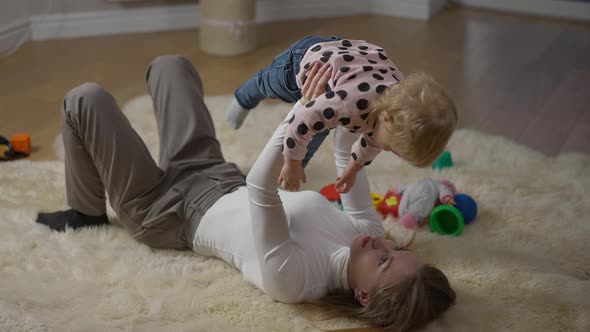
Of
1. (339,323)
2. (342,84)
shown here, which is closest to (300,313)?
(339,323)

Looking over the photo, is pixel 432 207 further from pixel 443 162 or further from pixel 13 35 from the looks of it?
pixel 13 35

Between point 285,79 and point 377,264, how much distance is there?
51 cm

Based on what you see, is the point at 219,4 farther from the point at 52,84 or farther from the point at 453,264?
the point at 453,264

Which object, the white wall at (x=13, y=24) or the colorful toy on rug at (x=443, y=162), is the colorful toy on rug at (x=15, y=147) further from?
the colorful toy on rug at (x=443, y=162)

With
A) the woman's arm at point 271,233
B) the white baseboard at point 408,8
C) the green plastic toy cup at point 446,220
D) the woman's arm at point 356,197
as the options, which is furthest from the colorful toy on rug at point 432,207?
the white baseboard at point 408,8

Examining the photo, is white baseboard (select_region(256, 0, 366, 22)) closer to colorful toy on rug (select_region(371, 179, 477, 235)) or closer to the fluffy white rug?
the fluffy white rug

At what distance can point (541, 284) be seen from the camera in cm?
168

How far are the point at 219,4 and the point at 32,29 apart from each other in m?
0.95

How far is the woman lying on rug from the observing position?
1506 millimetres

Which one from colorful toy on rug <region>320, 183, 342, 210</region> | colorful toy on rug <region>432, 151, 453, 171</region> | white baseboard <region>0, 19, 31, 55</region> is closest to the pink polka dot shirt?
colorful toy on rug <region>320, 183, 342, 210</region>

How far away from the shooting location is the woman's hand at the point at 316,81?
1454 mm

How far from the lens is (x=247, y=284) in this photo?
167cm

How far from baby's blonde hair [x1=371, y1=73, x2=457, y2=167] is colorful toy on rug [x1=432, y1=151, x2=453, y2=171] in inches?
38.6

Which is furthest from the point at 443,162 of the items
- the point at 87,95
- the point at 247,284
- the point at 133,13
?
the point at 133,13
